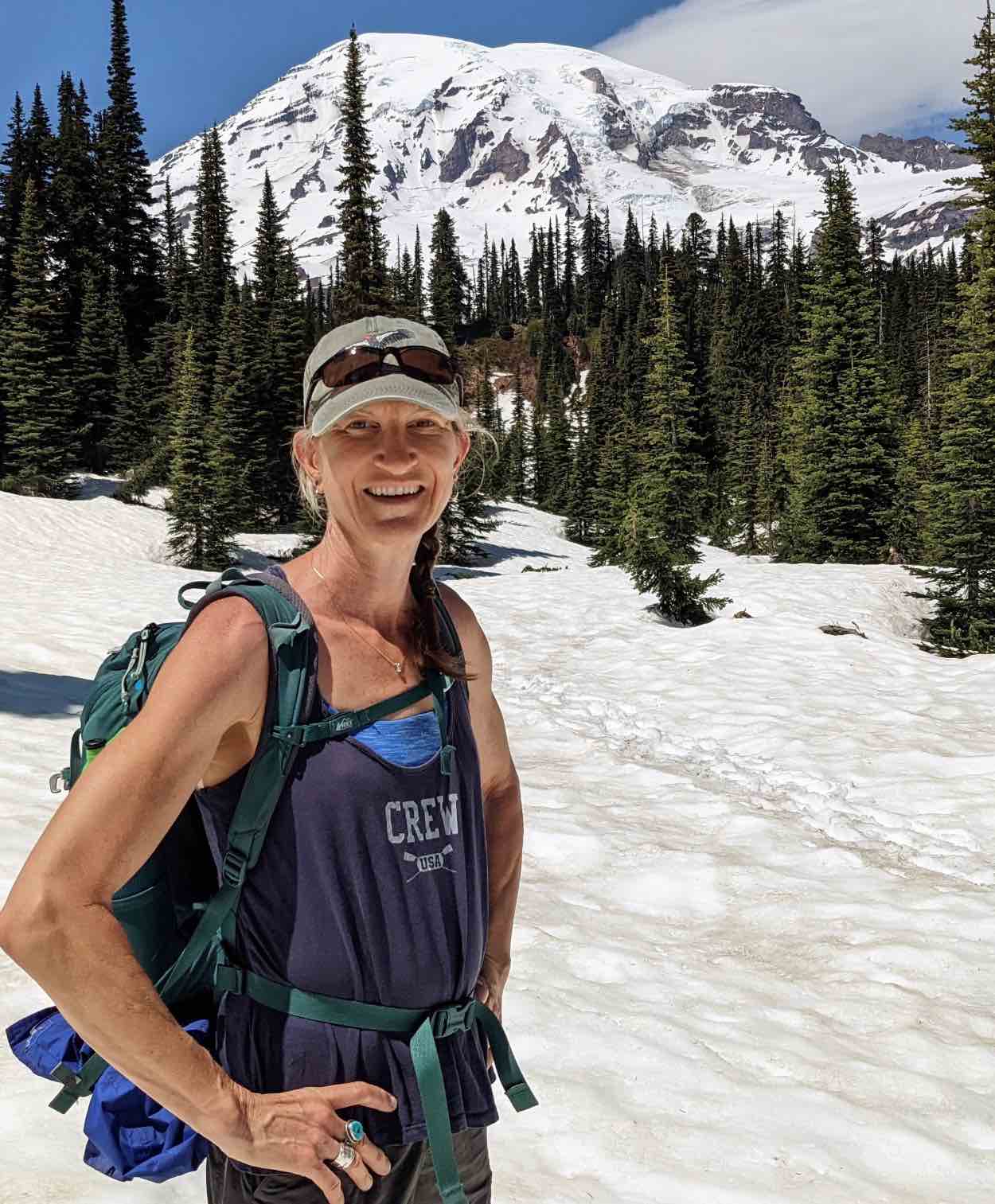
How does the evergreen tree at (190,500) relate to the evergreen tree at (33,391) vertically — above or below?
below

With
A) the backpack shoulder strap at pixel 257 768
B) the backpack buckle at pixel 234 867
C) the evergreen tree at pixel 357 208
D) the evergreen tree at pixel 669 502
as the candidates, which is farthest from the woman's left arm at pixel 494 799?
the evergreen tree at pixel 357 208

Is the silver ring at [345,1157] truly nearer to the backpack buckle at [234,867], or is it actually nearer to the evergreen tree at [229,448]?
the backpack buckle at [234,867]

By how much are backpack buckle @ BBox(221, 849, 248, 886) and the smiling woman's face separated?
65cm

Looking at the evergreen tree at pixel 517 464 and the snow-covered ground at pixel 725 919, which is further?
the evergreen tree at pixel 517 464

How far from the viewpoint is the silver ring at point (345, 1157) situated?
156 centimetres

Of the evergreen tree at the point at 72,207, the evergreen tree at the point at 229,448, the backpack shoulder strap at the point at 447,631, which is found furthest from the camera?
the evergreen tree at the point at 72,207

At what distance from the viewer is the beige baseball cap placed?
6.16ft

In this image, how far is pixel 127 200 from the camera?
6125 cm

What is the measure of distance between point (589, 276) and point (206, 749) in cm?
13068

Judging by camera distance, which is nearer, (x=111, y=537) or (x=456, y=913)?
(x=456, y=913)

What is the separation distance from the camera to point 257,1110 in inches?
59.7

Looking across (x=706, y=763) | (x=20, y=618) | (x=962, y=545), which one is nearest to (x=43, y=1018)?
(x=706, y=763)

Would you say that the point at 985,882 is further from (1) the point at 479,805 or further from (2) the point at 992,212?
(2) the point at 992,212

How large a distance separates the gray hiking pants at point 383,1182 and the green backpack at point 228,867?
8cm
